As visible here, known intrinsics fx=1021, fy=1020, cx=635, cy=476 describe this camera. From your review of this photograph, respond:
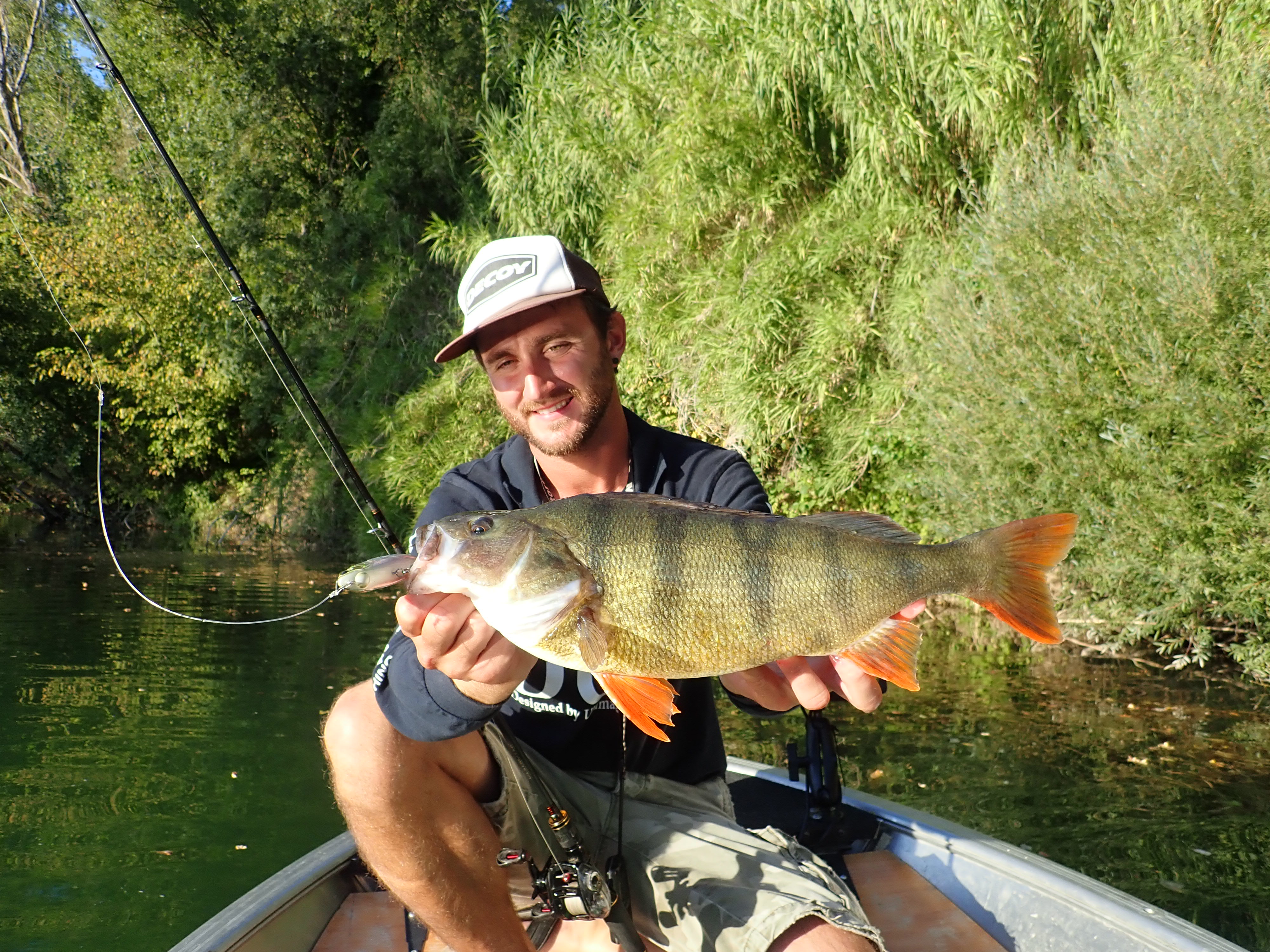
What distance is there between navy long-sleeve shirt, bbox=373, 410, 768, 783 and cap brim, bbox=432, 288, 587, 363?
31 cm

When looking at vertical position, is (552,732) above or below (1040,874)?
above

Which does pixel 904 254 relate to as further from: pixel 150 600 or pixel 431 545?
pixel 431 545

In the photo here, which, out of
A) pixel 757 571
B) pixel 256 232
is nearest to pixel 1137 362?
pixel 757 571

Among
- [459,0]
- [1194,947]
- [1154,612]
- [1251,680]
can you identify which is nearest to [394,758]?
[1194,947]

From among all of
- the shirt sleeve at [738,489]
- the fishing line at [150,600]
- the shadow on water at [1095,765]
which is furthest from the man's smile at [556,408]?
the fishing line at [150,600]

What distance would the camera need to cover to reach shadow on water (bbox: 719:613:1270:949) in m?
5.09

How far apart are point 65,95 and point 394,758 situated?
29.9 m

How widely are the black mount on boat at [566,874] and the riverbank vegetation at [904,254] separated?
19.1ft

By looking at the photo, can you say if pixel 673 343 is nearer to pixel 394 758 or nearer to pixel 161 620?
pixel 161 620

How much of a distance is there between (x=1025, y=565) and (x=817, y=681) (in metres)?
0.50

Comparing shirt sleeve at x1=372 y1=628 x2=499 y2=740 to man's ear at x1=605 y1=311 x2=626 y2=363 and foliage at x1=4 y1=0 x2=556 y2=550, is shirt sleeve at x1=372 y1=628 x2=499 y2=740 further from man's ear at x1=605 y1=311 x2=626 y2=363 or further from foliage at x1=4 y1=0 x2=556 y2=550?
foliage at x1=4 y1=0 x2=556 y2=550

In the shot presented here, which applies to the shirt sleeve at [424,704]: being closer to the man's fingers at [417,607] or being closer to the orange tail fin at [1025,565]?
the man's fingers at [417,607]

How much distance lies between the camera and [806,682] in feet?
7.18

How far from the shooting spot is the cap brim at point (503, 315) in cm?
273
